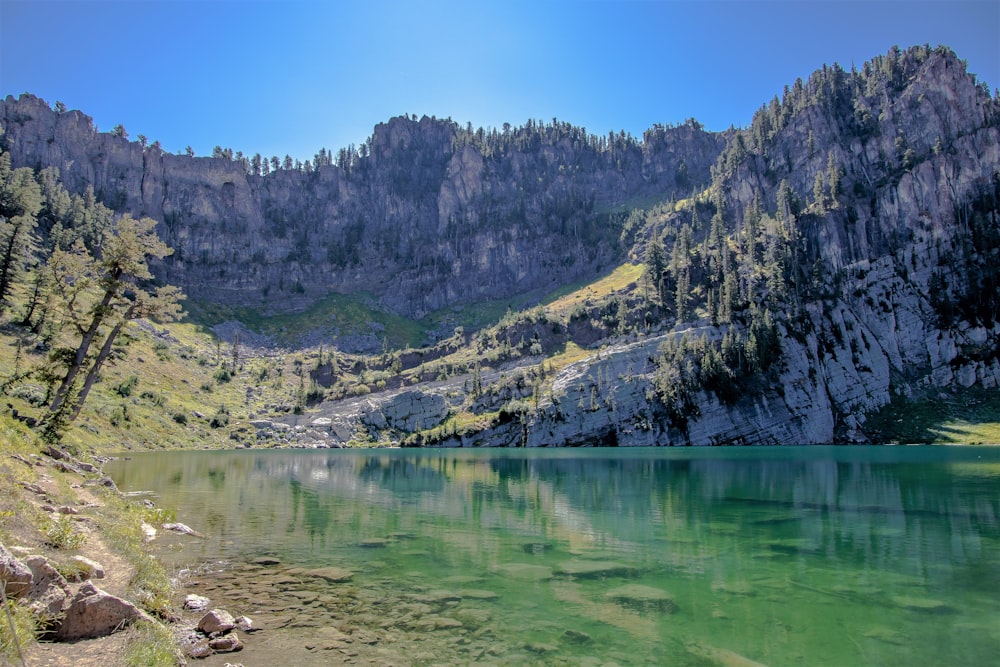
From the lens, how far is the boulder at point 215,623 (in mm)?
12922

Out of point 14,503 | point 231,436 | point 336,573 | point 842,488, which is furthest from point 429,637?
point 231,436

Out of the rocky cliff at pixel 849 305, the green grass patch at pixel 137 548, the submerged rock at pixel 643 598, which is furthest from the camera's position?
the rocky cliff at pixel 849 305

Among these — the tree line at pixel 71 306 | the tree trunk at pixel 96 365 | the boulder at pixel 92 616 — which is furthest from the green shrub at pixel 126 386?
the boulder at pixel 92 616

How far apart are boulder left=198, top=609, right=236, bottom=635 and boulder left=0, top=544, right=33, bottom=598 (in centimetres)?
437

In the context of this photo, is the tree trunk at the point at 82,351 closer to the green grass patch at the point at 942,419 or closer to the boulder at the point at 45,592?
the boulder at the point at 45,592

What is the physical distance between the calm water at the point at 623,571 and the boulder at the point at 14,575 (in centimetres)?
433

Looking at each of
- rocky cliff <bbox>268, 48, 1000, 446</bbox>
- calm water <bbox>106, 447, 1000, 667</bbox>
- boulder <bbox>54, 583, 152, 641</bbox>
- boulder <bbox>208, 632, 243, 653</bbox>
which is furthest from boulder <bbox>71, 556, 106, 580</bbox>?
rocky cliff <bbox>268, 48, 1000, 446</bbox>

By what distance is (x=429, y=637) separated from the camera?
1359 cm

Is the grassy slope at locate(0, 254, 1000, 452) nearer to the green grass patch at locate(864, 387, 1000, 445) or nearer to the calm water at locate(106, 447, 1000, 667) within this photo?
the green grass patch at locate(864, 387, 1000, 445)

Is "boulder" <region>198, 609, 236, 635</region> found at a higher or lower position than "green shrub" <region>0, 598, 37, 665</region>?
lower

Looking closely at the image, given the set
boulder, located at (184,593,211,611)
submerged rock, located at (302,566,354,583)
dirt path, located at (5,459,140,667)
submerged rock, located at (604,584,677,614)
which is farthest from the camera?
submerged rock, located at (302,566,354,583)

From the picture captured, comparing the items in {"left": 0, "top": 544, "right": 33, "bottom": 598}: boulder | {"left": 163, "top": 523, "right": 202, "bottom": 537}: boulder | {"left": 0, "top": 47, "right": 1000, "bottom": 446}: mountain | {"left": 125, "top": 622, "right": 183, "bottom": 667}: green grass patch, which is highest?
{"left": 0, "top": 47, "right": 1000, "bottom": 446}: mountain

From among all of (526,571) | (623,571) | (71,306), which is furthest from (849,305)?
(71,306)

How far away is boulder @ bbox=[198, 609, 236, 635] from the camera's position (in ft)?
42.4
